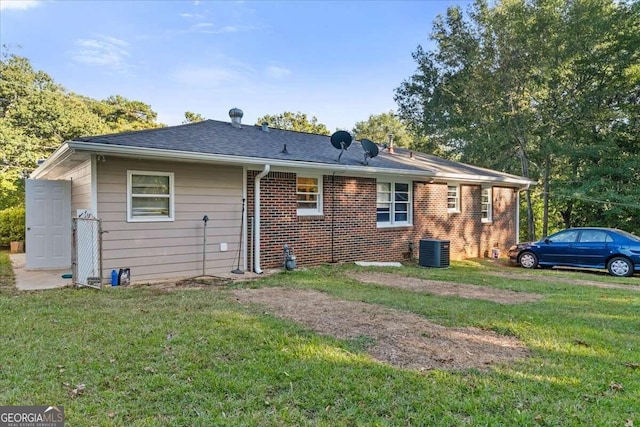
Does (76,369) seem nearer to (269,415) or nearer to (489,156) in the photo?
(269,415)

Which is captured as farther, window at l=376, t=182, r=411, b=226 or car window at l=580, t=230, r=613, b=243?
window at l=376, t=182, r=411, b=226

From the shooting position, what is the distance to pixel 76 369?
3.33 meters

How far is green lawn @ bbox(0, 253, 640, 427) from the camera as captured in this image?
2691 mm

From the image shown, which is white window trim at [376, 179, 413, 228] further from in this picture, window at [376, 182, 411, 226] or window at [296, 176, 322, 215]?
window at [296, 176, 322, 215]

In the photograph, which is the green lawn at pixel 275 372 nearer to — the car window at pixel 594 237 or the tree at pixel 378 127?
the car window at pixel 594 237

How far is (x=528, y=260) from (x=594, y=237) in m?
Answer: 1.78

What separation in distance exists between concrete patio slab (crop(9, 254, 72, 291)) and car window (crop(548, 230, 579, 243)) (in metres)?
12.1

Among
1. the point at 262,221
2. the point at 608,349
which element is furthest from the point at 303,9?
the point at 608,349

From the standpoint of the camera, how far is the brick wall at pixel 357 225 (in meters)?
9.36

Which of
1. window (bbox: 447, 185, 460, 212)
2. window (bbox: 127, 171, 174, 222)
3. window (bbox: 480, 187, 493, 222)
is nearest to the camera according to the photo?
window (bbox: 127, 171, 174, 222)

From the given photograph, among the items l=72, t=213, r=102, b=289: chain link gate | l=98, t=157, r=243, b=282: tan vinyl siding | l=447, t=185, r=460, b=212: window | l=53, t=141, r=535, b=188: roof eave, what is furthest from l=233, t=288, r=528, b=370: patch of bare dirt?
l=447, t=185, r=460, b=212: window

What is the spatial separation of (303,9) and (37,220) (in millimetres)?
10602

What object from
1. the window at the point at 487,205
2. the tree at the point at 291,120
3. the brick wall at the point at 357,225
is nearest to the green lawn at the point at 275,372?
the brick wall at the point at 357,225

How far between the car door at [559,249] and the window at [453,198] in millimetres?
2908
